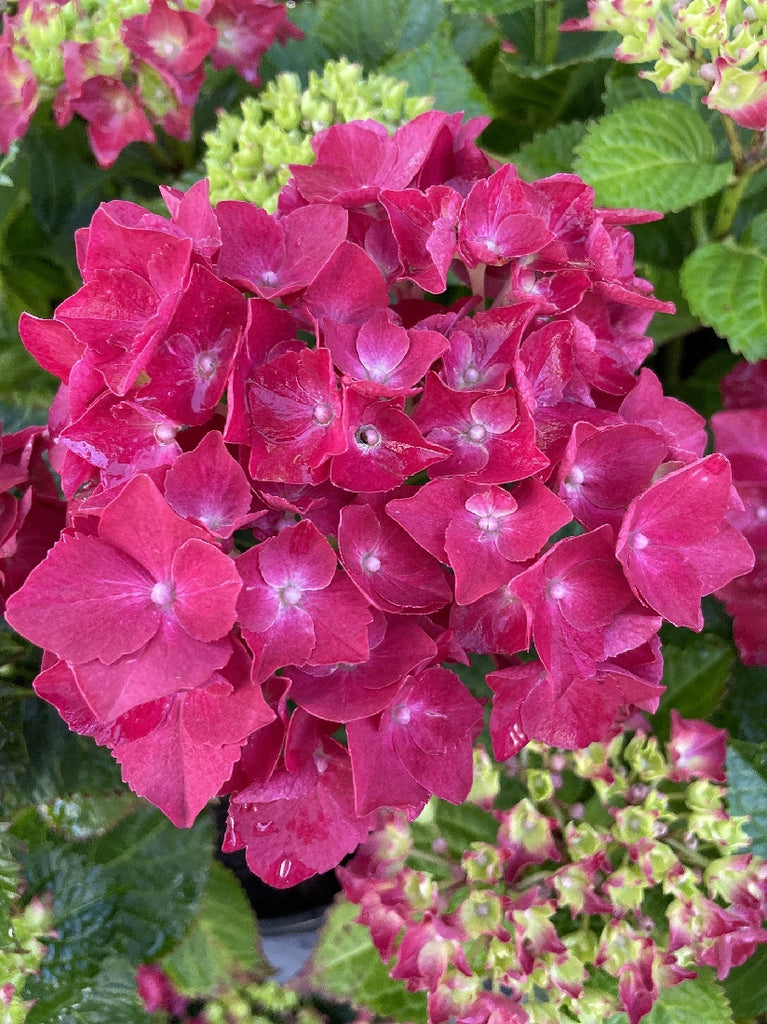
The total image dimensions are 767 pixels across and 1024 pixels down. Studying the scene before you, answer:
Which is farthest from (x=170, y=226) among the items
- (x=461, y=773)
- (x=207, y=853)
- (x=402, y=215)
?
(x=207, y=853)

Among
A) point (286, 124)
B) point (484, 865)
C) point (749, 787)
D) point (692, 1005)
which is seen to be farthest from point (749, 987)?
point (286, 124)

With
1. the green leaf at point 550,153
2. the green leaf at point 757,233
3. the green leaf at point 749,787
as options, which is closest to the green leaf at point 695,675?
the green leaf at point 749,787

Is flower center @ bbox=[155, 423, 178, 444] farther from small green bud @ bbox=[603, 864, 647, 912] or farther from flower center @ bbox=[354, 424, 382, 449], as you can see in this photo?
small green bud @ bbox=[603, 864, 647, 912]

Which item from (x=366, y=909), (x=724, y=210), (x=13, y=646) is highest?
(x=724, y=210)

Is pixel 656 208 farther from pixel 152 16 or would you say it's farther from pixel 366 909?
pixel 366 909

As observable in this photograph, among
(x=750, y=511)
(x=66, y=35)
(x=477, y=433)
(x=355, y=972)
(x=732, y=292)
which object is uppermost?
(x=66, y=35)

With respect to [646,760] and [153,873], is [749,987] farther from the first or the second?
[153,873]

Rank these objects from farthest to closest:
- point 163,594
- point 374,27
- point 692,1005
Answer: point 374,27
point 692,1005
point 163,594
